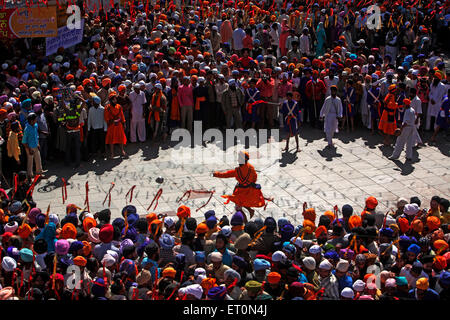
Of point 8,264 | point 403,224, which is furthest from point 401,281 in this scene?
point 8,264

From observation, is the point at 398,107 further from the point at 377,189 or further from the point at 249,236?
the point at 249,236

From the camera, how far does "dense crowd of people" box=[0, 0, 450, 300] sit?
8.70 metres

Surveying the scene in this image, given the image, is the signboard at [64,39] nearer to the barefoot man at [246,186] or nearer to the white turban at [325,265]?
the barefoot man at [246,186]

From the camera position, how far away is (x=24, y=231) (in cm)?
981

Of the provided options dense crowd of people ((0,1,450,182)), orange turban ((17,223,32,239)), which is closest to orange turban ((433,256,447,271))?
orange turban ((17,223,32,239))

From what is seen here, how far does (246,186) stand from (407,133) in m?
4.59

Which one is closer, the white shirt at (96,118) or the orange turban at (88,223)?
the orange turban at (88,223)

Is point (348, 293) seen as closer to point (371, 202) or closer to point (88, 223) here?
point (371, 202)

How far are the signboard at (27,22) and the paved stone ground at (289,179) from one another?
3633 millimetres

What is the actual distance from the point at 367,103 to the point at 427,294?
8864mm

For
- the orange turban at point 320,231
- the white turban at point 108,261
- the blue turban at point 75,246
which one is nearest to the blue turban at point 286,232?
the orange turban at point 320,231

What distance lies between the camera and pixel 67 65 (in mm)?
17172

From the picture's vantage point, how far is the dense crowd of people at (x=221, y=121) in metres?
8.70

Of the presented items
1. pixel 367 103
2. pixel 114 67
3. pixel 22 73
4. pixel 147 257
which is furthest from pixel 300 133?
pixel 147 257
